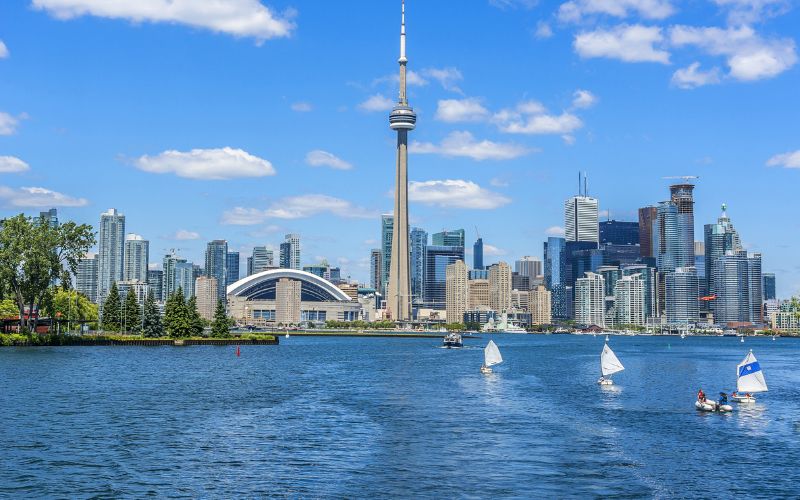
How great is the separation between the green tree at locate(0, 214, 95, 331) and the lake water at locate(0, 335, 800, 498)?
5343 cm

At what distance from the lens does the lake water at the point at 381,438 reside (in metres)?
45.7

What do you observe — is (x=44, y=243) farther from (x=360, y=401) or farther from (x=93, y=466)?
(x=93, y=466)

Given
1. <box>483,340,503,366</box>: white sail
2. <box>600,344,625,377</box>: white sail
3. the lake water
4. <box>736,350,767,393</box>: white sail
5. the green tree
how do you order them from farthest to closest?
the green tree → <box>483,340,503,366</box>: white sail → <box>600,344,625,377</box>: white sail → <box>736,350,767,393</box>: white sail → the lake water

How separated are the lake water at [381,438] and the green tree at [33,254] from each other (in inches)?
2104

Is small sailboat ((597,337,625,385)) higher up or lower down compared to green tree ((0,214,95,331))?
lower down

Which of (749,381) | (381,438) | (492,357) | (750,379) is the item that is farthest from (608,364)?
(381,438)

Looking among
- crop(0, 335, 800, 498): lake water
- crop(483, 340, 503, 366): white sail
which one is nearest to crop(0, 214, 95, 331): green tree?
crop(0, 335, 800, 498): lake water

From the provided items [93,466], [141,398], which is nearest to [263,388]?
[141,398]

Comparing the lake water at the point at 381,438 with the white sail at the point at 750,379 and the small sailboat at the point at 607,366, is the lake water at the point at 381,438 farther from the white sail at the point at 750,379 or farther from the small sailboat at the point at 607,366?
the small sailboat at the point at 607,366

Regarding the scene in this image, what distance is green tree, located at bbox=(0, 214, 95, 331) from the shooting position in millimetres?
156875

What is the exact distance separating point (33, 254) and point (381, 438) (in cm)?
11624

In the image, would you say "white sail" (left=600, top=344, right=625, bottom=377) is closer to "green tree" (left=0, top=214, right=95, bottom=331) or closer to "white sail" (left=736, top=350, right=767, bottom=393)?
"white sail" (left=736, top=350, right=767, bottom=393)

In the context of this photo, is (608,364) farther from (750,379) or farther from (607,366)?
(750,379)

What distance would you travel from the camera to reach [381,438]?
196 feet
